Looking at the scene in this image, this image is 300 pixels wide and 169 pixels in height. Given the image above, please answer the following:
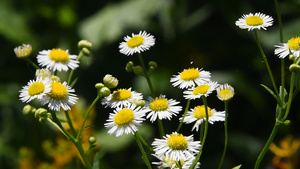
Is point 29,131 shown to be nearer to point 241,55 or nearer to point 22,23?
point 22,23

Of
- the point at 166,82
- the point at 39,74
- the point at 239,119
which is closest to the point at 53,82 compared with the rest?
the point at 39,74

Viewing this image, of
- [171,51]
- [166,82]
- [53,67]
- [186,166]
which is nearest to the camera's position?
[186,166]

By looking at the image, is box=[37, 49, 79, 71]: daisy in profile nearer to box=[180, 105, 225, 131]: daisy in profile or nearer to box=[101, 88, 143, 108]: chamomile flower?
box=[101, 88, 143, 108]: chamomile flower

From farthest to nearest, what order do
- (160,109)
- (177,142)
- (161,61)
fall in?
(161,61) < (160,109) < (177,142)

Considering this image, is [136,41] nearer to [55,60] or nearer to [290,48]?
[55,60]

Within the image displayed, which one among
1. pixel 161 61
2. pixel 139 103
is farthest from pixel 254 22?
pixel 161 61
